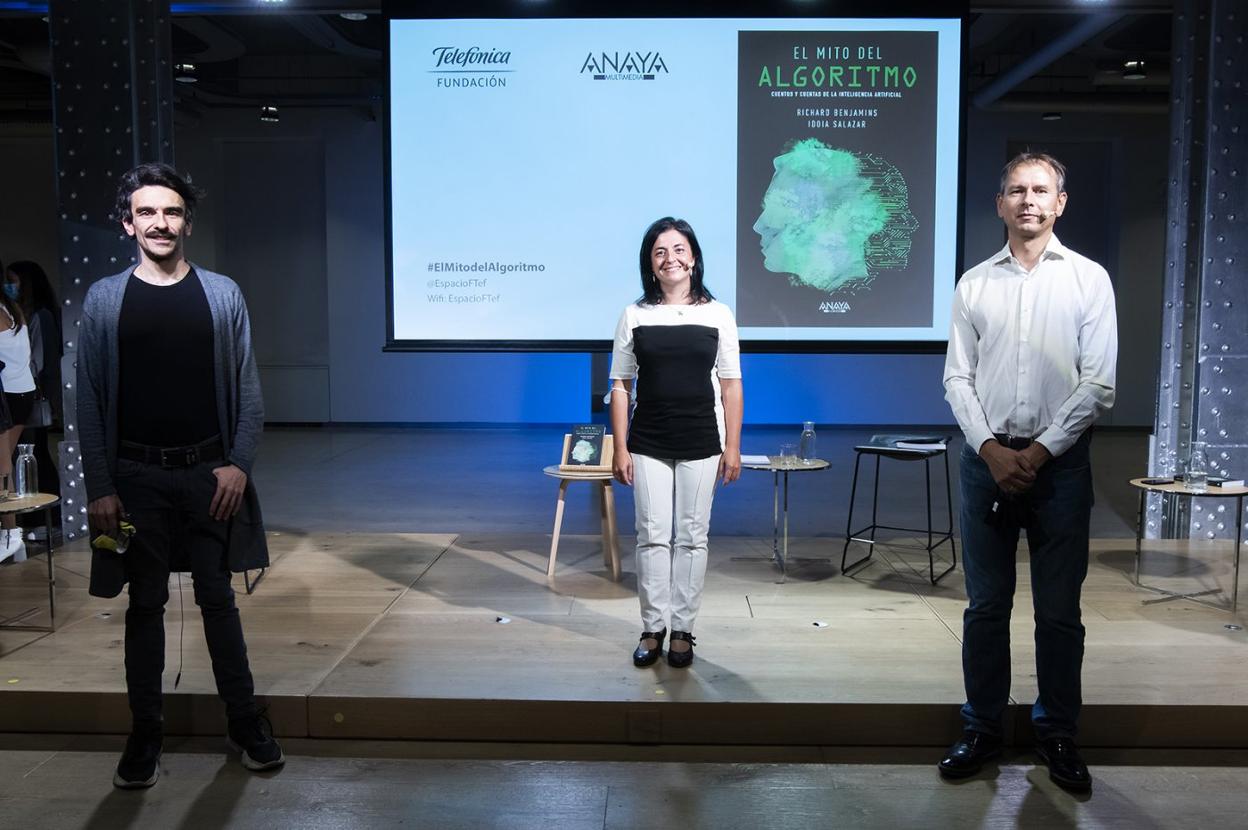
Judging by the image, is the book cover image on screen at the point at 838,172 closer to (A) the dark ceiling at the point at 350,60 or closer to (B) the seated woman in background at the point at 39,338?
(A) the dark ceiling at the point at 350,60

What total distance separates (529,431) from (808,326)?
6.31 m

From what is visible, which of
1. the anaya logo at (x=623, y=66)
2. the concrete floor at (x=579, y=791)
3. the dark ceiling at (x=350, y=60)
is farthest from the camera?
the dark ceiling at (x=350, y=60)

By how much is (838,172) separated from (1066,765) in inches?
117

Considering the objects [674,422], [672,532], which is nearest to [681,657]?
[672,532]

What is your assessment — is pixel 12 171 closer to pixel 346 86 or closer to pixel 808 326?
pixel 346 86

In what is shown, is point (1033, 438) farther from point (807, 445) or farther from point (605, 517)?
point (605, 517)

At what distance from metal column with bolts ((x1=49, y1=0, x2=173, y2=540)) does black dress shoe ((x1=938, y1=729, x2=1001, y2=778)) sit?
4.06m

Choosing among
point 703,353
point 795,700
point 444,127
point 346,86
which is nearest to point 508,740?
point 795,700

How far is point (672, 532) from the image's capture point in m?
3.23

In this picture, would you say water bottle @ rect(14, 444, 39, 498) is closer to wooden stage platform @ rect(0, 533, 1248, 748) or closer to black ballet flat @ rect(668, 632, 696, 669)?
wooden stage platform @ rect(0, 533, 1248, 748)

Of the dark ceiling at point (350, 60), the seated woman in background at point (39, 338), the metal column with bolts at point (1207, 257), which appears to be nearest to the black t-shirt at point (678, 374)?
the metal column with bolts at point (1207, 257)

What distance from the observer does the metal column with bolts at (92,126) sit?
4.80 metres

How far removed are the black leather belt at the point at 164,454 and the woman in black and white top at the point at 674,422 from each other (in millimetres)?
1244

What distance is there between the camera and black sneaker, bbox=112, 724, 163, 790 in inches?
101
